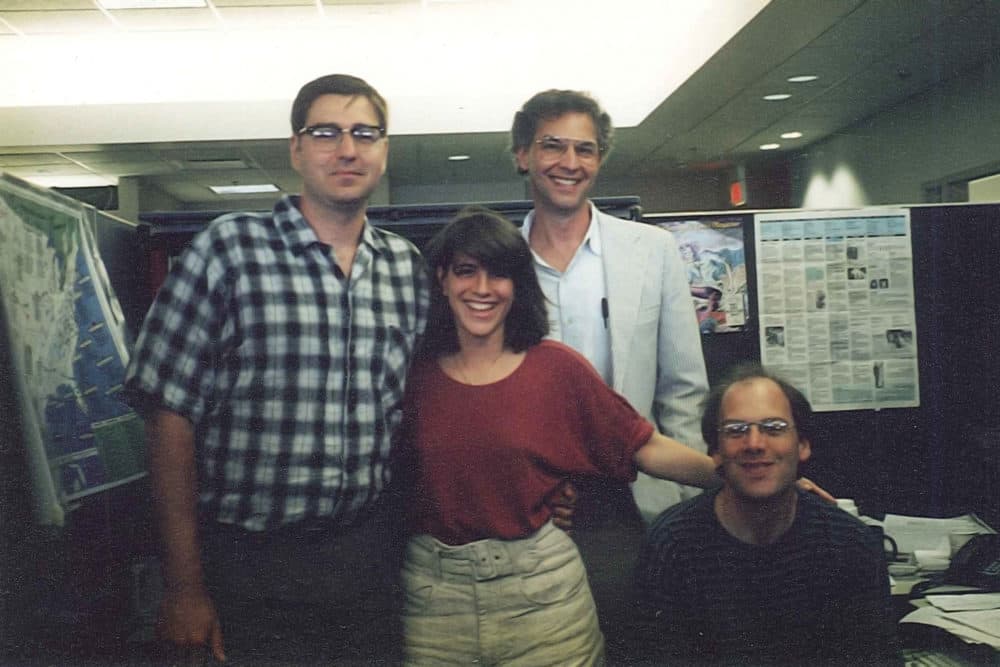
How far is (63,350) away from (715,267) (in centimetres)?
111

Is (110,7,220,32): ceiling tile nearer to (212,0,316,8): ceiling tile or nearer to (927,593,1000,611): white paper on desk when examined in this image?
(212,0,316,8): ceiling tile

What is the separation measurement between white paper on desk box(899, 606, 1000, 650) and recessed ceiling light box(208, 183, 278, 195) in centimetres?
123

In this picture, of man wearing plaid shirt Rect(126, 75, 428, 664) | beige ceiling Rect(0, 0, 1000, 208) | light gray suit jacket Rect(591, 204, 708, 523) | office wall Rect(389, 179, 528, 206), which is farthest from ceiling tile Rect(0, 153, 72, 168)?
light gray suit jacket Rect(591, 204, 708, 523)

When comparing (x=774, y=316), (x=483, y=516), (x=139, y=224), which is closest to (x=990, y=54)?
(x=774, y=316)

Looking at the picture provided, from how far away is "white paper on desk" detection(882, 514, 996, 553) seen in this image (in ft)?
4.49

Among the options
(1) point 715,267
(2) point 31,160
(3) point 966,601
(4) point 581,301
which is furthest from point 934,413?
(2) point 31,160

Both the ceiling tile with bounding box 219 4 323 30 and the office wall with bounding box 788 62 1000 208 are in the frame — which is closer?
the ceiling tile with bounding box 219 4 323 30

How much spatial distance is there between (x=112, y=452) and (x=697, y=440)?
2.79ft

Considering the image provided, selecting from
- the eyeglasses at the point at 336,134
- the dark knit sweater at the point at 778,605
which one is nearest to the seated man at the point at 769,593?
the dark knit sweater at the point at 778,605

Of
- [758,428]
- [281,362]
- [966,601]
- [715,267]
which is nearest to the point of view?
[281,362]

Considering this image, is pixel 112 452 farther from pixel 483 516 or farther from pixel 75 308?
pixel 483 516

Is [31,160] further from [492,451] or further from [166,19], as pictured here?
[492,451]

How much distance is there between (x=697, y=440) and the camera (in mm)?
1121

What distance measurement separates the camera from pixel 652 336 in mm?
1188
